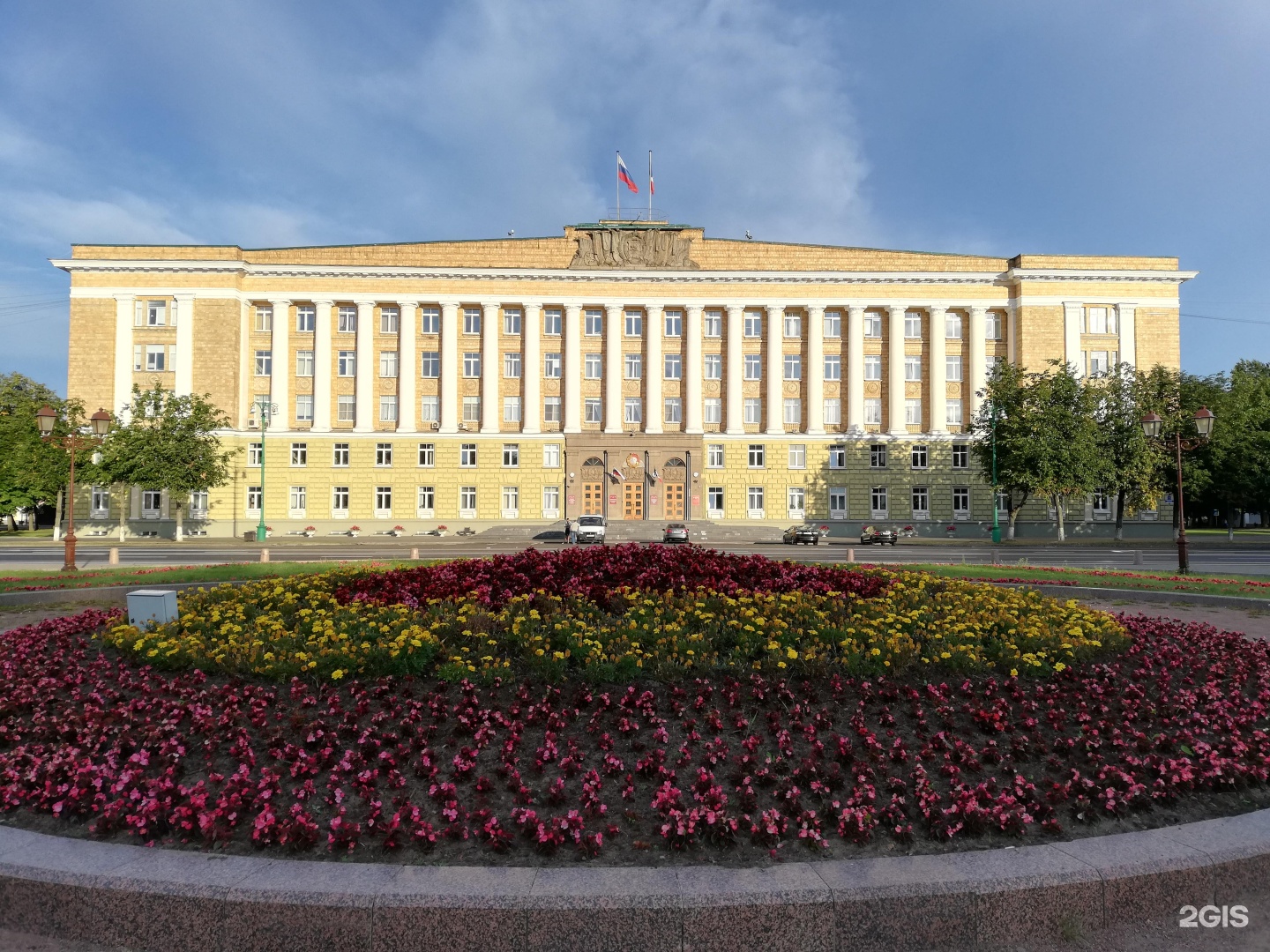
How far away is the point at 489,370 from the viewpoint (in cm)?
5734

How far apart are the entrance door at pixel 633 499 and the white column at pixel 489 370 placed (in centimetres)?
1122

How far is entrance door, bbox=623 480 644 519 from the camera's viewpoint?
57.2 meters

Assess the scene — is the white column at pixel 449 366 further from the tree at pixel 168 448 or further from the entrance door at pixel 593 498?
the tree at pixel 168 448

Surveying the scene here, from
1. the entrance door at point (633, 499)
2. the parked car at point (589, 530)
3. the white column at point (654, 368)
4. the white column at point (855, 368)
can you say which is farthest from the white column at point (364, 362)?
the white column at point (855, 368)

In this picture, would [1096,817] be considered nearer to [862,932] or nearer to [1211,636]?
[862,932]

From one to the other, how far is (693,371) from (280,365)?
105ft

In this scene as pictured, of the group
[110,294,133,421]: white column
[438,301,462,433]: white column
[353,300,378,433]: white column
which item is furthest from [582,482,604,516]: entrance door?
[110,294,133,421]: white column

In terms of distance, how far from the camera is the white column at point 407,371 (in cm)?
5694

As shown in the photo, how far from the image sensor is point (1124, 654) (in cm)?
863

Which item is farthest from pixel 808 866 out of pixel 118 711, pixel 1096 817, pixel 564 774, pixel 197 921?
pixel 118 711

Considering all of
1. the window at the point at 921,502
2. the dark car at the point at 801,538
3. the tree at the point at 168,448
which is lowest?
the dark car at the point at 801,538

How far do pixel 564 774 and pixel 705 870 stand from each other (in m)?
1.57

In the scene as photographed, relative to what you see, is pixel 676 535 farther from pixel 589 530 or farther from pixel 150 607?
pixel 150 607

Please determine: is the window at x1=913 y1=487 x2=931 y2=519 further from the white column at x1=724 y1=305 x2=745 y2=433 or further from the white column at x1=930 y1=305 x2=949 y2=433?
the white column at x1=724 y1=305 x2=745 y2=433
